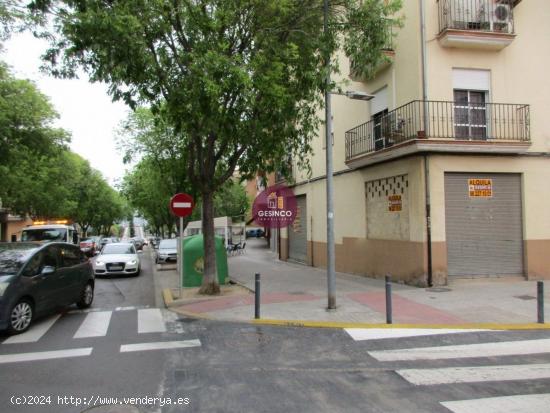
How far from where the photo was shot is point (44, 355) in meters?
6.49

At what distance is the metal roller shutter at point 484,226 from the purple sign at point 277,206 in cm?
987

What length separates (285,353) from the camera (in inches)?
260

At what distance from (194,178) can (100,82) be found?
11.1 feet

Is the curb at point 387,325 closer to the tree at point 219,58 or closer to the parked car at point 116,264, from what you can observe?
the tree at point 219,58

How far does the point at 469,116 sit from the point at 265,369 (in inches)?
388

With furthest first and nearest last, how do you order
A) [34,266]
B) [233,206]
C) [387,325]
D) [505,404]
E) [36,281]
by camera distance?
[233,206]
[34,266]
[36,281]
[387,325]
[505,404]

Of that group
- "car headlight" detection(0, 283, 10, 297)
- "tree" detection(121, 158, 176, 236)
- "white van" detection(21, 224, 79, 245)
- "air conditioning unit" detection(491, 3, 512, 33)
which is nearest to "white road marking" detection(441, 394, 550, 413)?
"car headlight" detection(0, 283, 10, 297)

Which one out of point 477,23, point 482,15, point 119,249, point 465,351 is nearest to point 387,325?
point 465,351

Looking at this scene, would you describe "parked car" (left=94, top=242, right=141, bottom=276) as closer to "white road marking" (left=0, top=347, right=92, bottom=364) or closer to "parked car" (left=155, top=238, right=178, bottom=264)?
"parked car" (left=155, top=238, right=178, bottom=264)

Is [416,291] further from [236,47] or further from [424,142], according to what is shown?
[236,47]

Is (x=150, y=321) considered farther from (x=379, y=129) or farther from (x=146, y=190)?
(x=146, y=190)

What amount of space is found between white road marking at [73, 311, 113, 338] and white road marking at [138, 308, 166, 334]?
0.62 meters

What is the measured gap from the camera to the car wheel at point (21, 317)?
24.8 feet

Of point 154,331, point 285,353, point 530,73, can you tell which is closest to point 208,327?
point 154,331
